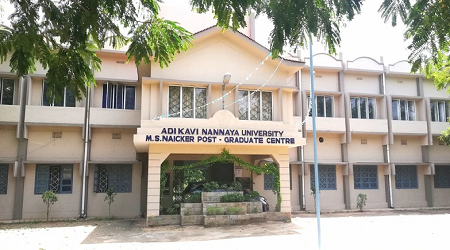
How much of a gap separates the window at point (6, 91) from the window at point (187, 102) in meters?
7.15

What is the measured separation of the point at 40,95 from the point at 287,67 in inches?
411

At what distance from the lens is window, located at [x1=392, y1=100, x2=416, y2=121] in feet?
59.7

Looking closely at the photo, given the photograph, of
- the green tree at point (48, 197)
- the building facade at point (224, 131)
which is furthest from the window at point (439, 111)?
the green tree at point (48, 197)

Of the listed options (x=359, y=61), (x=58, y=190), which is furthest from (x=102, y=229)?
(x=359, y=61)

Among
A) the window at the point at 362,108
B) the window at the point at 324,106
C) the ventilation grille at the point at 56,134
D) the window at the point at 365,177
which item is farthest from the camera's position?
the window at the point at 362,108

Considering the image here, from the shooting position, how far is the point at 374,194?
1739 cm

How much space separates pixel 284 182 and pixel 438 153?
34.3 ft

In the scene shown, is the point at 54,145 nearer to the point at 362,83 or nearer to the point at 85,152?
the point at 85,152

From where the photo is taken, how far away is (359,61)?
17875 mm

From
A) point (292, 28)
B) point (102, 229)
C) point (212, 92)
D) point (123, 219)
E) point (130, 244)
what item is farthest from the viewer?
point (123, 219)

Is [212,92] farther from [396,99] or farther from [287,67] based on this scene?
[396,99]

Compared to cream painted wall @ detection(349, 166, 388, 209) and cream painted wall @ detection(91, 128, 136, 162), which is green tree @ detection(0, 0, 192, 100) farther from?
cream painted wall @ detection(349, 166, 388, 209)

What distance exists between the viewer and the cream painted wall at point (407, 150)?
58.6 feet

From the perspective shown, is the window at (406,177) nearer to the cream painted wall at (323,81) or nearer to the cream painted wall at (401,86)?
the cream painted wall at (401,86)
